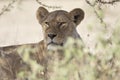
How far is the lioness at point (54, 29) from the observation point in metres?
7.75

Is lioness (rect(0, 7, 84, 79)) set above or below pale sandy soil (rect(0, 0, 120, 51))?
above

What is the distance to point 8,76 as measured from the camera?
8438 millimetres

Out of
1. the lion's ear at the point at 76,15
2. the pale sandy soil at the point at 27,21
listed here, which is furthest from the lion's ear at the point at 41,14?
the pale sandy soil at the point at 27,21

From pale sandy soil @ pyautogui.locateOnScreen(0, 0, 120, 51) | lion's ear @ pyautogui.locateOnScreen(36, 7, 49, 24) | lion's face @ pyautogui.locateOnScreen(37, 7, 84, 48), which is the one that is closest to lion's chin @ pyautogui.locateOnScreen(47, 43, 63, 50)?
lion's face @ pyautogui.locateOnScreen(37, 7, 84, 48)

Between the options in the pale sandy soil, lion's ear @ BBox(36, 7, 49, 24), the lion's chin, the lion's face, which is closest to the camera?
the lion's chin

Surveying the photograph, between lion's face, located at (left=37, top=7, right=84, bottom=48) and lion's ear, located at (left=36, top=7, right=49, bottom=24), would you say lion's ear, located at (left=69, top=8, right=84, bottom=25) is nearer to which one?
lion's face, located at (left=37, top=7, right=84, bottom=48)


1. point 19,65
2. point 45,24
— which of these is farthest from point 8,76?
point 45,24

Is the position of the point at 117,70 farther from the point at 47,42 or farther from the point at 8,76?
the point at 8,76

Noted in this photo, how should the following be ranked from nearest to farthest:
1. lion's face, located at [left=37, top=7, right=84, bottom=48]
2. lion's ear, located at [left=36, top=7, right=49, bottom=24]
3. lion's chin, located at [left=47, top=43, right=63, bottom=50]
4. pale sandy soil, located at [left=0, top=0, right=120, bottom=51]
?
lion's chin, located at [left=47, top=43, right=63, bottom=50] → lion's face, located at [left=37, top=7, right=84, bottom=48] → lion's ear, located at [left=36, top=7, right=49, bottom=24] → pale sandy soil, located at [left=0, top=0, right=120, bottom=51]

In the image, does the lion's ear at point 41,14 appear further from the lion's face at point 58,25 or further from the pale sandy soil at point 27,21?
the pale sandy soil at point 27,21

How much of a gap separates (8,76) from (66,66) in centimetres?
266

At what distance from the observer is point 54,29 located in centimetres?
790

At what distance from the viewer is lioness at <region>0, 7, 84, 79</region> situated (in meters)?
7.75

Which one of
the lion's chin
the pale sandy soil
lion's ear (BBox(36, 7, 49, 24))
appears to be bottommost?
the pale sandy soil
